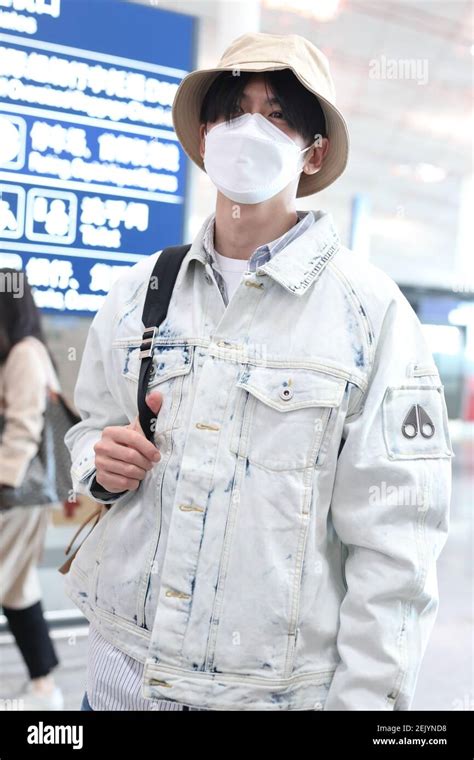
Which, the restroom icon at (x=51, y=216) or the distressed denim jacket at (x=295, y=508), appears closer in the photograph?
the distressed denim jacket at (x=295, y=508)

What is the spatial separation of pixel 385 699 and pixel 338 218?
397 inches

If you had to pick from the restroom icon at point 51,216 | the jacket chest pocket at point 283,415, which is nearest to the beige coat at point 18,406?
the restroom icon at point 51,216

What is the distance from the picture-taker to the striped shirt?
107cm

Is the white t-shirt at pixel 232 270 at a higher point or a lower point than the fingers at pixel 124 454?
higher

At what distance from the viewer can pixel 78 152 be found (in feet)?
8.43

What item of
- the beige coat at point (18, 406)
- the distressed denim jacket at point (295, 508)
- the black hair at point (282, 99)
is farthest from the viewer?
the beige coat at point (18, 406)

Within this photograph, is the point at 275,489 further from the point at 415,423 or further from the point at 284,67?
the point at 284,67

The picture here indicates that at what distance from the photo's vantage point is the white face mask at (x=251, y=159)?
3.76 feet

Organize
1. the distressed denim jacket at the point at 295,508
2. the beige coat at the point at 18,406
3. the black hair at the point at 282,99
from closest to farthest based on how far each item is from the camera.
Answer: the distressed denim jacket at the point at 295,508, the black hair at the point at 282,99, the beige coat at the point at 18,406

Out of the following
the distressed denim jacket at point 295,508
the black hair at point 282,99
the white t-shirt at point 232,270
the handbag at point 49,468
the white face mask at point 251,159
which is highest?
the black hair at point 282,99

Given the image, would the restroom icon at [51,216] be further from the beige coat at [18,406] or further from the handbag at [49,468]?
the handbag at [49,468]

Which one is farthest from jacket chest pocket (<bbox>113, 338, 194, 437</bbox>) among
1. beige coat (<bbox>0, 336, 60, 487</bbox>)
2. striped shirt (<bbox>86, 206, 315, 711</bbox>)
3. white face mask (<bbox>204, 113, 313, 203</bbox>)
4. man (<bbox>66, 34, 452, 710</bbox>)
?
beige coat (<bbox>0, 336, 60, 487</bbox>)

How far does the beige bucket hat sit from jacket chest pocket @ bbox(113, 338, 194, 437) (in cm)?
44

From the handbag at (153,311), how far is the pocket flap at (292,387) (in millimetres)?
150
